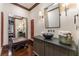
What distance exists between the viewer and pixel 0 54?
1.70 metres

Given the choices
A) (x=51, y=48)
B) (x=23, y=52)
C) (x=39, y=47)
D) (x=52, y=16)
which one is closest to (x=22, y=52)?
(x=23, y=52)

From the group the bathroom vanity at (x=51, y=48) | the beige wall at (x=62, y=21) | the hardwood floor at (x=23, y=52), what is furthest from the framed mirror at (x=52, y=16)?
the hardwood floor at (x=23, y=52)

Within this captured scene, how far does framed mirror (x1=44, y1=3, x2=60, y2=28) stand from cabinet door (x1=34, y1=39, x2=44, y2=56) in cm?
25

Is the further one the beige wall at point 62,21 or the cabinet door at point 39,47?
the cabinet door at point 39,47

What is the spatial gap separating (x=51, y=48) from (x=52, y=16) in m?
0.45

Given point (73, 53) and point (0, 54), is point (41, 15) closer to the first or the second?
point (73, 53)

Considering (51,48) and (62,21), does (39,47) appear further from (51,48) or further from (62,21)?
(62,21)

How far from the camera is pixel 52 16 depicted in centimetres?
167

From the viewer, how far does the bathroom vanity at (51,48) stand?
4.83 feet

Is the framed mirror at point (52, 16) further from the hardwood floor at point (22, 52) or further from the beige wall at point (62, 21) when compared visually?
the hardwood floor at point (22, 52)

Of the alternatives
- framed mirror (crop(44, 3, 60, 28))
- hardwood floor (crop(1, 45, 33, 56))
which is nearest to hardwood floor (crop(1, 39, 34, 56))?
hardwood floor (crop(1, 45, 33, 56))

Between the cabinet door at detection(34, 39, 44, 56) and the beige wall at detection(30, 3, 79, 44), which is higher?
the beige wall at detection(30, 3, 79, 44)

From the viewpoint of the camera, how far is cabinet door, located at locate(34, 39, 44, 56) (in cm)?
170

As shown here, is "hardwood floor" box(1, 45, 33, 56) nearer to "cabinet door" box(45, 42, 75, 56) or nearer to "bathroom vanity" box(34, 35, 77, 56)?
"bathroom vanity" box(34, 35, 77, 56)
